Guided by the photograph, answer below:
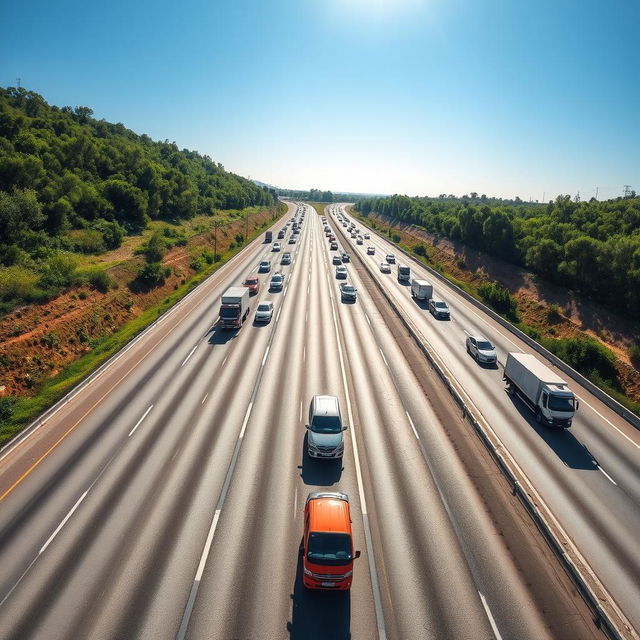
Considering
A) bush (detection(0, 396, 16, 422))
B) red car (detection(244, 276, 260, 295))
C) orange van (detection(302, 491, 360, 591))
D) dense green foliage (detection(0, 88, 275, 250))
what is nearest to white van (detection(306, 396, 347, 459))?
orange van (detection(302, 491, 360, 591))

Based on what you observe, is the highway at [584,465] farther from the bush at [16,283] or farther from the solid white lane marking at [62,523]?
the bush at [16,283]

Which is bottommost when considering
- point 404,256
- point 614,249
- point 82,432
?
point 82,432

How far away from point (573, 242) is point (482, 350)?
1371 inches

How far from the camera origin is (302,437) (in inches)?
856

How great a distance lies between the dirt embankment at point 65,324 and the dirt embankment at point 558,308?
5399cm

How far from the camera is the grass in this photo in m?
23.2

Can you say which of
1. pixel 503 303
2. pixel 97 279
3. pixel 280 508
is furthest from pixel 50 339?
pixel 503 303

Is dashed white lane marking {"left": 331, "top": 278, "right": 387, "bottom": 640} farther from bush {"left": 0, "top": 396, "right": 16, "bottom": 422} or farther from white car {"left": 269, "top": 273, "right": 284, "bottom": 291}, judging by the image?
white car {"left": 269, "top": 273, "right": 284, "bottom": 291}

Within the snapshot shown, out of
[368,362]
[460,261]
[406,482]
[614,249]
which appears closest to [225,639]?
[406,482]

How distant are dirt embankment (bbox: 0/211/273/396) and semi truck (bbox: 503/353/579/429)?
38.4 m

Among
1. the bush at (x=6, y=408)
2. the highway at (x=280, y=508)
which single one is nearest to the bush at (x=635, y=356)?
the highway at (x=280, y=508)

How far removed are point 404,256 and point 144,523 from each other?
262ft

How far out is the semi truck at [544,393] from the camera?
76.0 feet

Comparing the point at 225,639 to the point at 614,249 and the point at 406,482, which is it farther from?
the point at 614,249
